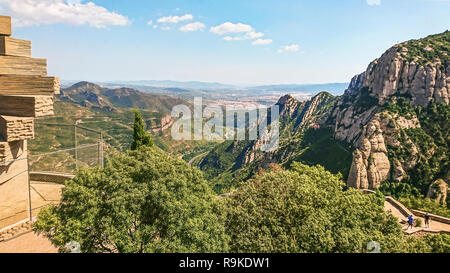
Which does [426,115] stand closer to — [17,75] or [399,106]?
[399,106]

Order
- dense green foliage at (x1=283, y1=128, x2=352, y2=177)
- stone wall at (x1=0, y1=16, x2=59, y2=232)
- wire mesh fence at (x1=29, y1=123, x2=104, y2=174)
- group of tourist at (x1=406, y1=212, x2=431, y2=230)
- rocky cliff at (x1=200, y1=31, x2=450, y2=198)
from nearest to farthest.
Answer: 1. stone wall at (x1=0, y1=16, x2=59, y2=232)
2. group of tourist at (x1=406, y1=212, x2=431, y2=230)
3. rocky cliff at (x1=200, y1=31, x2=450, y2=198)
4. wire mesh fence at (x1=29, y1=123, x2=104, y2=174)
5. dense green foliage at (x1=283, y1=128, x2=352, y2=177)

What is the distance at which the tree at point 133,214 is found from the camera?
29.5ft

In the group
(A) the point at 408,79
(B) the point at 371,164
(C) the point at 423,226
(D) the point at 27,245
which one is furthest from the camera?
(A) the point at 408,79

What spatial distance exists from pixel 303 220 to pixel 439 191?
2351 inches

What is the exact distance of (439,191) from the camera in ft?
177

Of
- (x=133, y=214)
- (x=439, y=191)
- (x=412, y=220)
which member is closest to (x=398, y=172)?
(x=439, y=191)

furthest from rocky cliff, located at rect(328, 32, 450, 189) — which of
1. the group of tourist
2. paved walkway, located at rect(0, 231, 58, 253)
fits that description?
paved walkway, located at rect(0, 231, 58, 253)

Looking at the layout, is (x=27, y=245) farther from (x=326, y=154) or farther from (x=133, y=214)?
(x=326, y=154)

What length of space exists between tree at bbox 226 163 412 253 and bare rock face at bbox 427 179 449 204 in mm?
52837

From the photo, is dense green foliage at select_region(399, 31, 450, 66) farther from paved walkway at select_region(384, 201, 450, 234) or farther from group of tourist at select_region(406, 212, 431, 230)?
group of tourist at select_region(406, 212, 431, 230)

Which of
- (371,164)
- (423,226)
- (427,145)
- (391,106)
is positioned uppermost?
(391,106)

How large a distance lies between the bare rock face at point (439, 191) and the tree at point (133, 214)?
203 ft

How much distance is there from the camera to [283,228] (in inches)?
454

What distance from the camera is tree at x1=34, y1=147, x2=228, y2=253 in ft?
29.5
